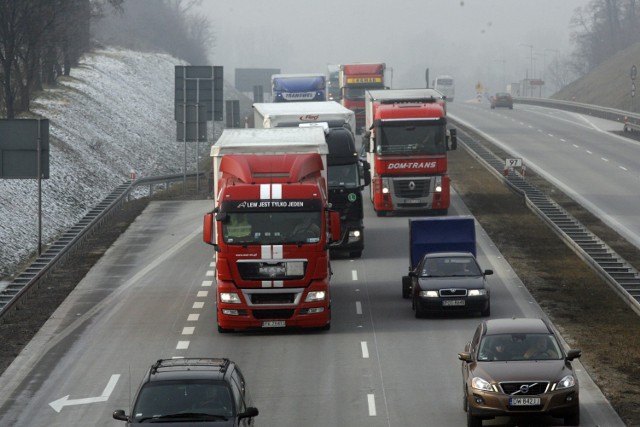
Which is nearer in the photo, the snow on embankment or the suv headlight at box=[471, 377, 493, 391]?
the suv headlight at box=[471, 377, 493, 391]

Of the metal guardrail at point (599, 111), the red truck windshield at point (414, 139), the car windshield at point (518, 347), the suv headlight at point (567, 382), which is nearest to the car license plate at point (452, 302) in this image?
the car windshield at point (518, 347)

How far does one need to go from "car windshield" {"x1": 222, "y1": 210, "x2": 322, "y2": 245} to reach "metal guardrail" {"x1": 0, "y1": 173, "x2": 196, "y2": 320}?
5845 millimetres

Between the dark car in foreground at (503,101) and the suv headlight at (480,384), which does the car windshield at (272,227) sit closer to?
the suv headlight at (480,384)

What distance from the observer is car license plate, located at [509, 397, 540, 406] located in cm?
1992

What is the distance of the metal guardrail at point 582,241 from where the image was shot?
113 ft

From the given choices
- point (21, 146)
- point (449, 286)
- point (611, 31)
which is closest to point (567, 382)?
point (449, 286)

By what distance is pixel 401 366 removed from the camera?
25984 millimetres

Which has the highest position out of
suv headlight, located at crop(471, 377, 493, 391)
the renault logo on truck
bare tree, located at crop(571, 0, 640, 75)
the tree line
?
bare tree, located at crop(571, 0, 640, 75)

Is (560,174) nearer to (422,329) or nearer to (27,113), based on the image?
(27,113)

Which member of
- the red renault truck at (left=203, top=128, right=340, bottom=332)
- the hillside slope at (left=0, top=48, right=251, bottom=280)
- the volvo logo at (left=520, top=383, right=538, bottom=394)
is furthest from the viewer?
the hillside slope at (left=0, top=48, right=251, bottom=280)

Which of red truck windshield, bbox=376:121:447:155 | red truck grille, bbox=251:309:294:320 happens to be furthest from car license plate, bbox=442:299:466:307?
red truck windshield, bbox=376:121:447:155

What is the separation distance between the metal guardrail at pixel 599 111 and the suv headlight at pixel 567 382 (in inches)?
2712

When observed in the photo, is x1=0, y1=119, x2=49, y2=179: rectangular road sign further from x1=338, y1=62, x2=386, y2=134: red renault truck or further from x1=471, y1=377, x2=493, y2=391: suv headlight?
x1=338, y1=62, x2=386, y2=134: red renault truck

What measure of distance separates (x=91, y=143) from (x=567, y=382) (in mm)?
51574
